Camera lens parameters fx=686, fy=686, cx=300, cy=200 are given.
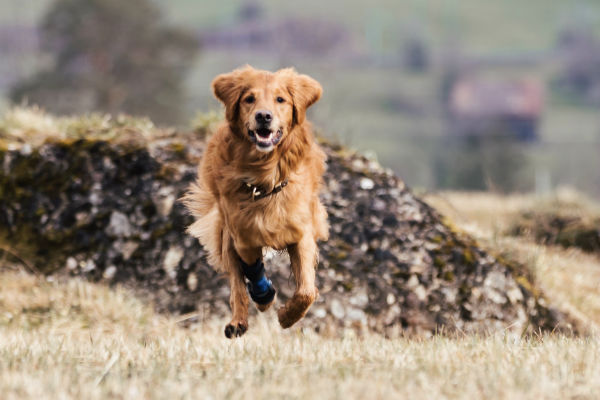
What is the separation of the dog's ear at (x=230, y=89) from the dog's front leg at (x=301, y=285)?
0.75m

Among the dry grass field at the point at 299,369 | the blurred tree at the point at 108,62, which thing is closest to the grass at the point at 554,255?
the dry grass field at the point at 299,369

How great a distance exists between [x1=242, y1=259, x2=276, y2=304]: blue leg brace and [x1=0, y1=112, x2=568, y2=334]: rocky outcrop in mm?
1788

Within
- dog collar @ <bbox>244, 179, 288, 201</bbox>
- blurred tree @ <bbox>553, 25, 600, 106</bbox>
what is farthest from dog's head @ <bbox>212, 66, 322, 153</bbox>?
blurred tree @ <bbox>553, 25, 600, 106</bbox>

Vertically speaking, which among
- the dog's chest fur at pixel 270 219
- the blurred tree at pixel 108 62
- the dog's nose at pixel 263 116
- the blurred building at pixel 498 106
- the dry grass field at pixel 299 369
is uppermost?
the blurred building at pixel 498 106

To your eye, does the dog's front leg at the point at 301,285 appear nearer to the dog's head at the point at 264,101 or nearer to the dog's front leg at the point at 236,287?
the dog's front leg at the point at 236,287

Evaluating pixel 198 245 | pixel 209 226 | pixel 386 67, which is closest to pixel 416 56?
pixel 386 67

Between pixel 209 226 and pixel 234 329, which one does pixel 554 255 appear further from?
pixel 234 329

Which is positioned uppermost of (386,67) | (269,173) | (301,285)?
(386,67)

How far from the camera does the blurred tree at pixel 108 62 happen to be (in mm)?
27172

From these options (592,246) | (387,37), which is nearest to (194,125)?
(592,246)

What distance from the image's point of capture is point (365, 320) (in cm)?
555

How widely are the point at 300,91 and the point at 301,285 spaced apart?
38.7 inches

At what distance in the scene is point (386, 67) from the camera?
82.8 meters

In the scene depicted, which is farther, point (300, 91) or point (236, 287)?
point (236, 287)
